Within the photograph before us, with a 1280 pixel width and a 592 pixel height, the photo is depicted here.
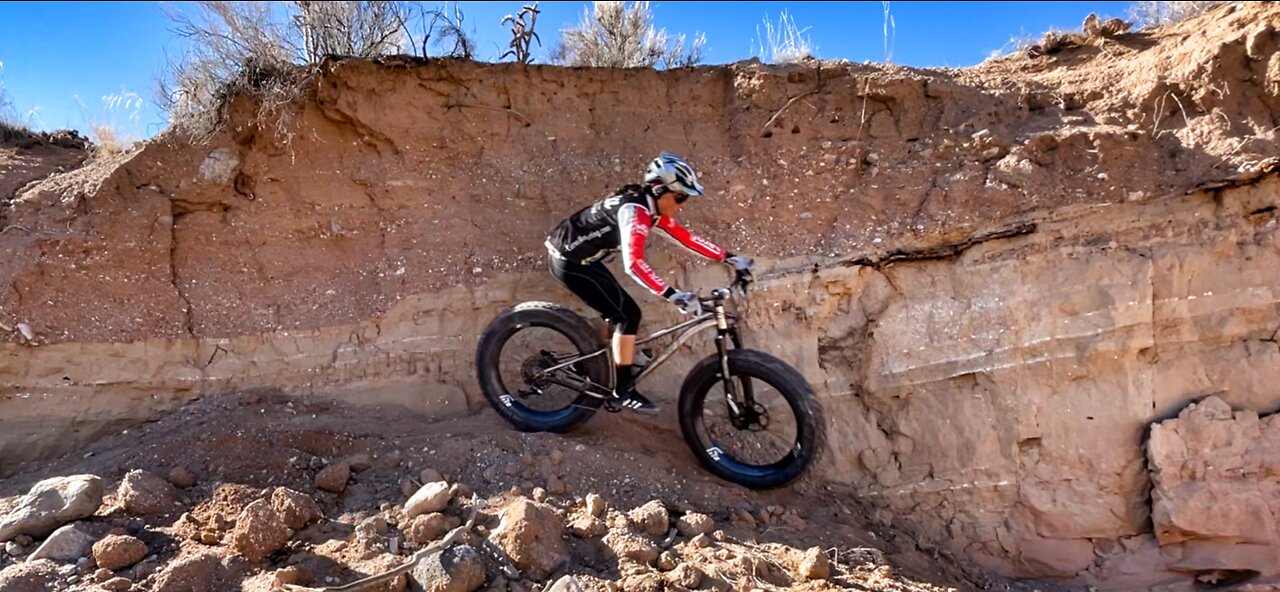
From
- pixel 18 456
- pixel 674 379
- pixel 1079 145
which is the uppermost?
pixel 1079 145

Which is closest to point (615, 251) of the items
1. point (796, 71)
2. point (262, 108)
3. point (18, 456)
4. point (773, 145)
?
point (773, 145)

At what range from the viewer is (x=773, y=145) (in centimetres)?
611

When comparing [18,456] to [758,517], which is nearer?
[758,517]

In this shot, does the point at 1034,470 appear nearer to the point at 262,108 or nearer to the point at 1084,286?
the point at 1084,286

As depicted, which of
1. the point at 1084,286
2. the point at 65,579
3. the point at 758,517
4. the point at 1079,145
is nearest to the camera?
the point at 65,579

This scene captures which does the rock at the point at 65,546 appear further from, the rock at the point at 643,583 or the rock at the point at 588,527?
the rock at the point at 643,583

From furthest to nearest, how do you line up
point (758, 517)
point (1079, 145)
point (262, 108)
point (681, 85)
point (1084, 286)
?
point (681, 85) → point (262, 108) → point (1079, 145) → point (1084, 286) → point (758, 517)

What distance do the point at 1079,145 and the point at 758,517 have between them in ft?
10.9

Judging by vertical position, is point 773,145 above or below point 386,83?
below

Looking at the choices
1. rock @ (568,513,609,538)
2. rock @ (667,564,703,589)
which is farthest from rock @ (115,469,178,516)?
rock @ (667,564,703,589)

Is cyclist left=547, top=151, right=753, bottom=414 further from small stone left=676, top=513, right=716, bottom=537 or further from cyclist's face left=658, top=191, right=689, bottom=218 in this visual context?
small stone left=676, top=513, right=716, bottom=537

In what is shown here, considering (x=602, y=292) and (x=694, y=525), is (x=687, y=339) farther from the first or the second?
(x=694, y=525)

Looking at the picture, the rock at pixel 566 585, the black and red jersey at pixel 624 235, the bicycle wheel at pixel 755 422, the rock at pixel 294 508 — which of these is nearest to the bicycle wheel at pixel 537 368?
Result: the black and red jersey at pixel 624 235

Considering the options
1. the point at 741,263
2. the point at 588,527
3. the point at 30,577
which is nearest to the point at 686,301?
the point at 741,263
